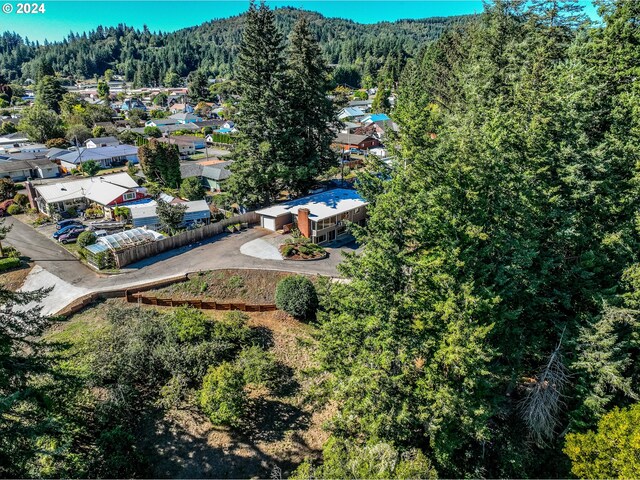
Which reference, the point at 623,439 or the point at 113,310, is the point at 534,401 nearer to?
the point at 623,439

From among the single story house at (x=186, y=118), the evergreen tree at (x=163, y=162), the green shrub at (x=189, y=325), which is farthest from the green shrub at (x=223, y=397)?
the single story house at (x=186, y=118)

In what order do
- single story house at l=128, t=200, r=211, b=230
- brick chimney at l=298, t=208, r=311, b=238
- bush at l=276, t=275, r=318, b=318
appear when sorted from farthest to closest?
single story house at l=128, t=200, r=211, b=230, brick chimney at l=298, t=208, r=311, b=238, bush at l=276, t=275, r=318, b=318

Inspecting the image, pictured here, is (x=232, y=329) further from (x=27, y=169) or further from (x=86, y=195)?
(x=27, y=169)

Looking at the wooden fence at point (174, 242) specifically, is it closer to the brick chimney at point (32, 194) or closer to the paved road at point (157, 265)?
the paved road at point (157, 265)

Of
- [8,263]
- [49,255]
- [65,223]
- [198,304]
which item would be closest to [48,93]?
[65,223]

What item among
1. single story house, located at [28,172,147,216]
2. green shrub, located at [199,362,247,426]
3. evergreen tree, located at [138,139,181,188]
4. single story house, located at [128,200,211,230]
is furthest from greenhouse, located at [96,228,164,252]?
evergreen tree, located at [138,139,181,188]

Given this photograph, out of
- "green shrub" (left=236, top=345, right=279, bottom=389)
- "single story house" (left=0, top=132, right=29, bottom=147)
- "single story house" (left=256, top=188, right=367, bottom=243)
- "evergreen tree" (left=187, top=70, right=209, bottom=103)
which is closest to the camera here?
"green shrub" (left=236, top=345, right=279, bottom=389)

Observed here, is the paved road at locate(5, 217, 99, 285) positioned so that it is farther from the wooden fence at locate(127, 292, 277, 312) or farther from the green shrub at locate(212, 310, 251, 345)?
the green shrub at locate(212, 310, 251, 345)

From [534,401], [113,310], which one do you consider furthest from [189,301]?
[534,401]
